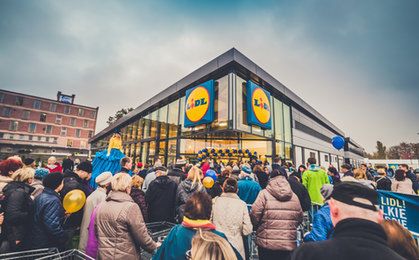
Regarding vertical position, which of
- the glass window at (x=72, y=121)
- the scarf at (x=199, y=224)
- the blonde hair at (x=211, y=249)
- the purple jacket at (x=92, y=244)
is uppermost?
the glass window at (x=72, y=121)

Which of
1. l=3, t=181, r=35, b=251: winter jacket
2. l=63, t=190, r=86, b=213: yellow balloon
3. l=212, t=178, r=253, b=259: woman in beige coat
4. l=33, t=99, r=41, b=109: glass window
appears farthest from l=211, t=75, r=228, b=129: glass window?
l=33, t=99, r=41, b=109: glass window

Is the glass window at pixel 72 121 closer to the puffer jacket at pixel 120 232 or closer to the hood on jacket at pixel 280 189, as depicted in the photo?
the puffer jacket at pixel 120 232

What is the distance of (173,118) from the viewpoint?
1767 cm

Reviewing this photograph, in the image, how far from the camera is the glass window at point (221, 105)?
12.7 m

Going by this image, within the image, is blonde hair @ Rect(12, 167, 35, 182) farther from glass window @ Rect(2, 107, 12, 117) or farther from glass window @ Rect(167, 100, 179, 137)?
glass window @ Rect(2, 107, 12, 117)

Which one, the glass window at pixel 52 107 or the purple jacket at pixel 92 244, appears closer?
the purple jacket at pixel 92 244

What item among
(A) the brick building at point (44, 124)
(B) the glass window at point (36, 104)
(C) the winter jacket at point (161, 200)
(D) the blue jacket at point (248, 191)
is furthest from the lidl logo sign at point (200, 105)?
(B) the glass window at point (36, 104)

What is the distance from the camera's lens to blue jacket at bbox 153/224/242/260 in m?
1.77

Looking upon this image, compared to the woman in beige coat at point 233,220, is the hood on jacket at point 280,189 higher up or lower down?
higher up

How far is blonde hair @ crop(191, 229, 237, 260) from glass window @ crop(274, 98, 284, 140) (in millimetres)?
15675

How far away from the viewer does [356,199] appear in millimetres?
1364

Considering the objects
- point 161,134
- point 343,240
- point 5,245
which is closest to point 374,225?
point 343,240

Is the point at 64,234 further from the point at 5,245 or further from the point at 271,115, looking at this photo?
the point at 271,115

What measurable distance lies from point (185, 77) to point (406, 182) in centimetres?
1399
